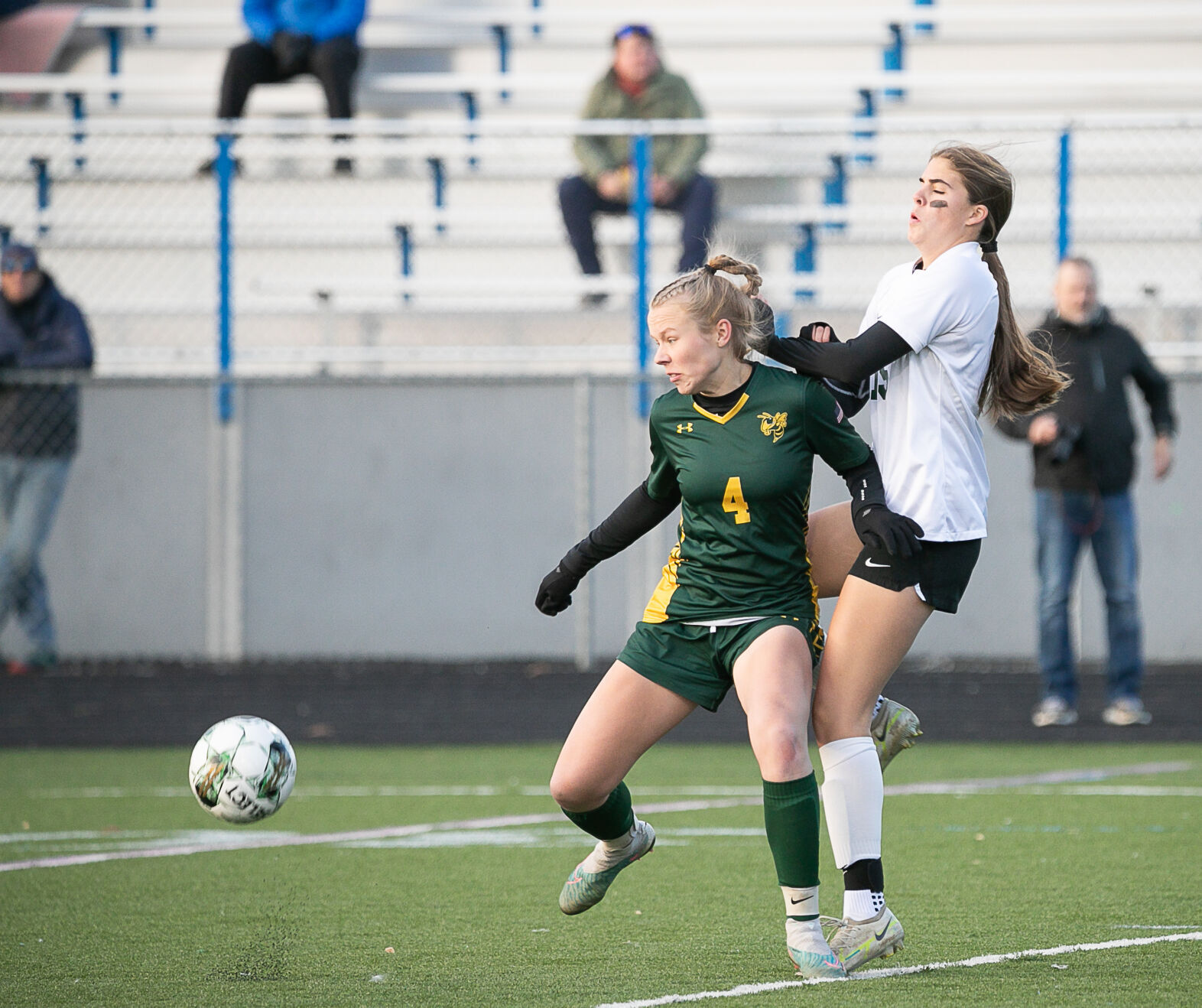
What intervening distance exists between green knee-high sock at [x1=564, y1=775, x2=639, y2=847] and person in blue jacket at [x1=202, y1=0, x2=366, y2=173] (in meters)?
10.0

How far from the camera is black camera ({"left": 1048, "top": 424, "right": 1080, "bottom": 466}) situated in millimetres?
9219

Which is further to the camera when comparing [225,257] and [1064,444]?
[225,257]

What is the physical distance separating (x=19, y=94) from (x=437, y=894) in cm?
1183

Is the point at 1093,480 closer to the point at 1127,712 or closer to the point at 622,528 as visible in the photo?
the point at 1127,712

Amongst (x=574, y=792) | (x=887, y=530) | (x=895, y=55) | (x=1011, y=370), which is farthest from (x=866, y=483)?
(x=895, y=55)

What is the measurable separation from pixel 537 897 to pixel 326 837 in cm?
151

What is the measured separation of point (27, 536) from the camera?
1096 cm

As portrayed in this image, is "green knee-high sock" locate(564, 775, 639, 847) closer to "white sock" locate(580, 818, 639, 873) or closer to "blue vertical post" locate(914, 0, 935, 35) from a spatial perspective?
"white sock" locate(580, 818, 639, 873)

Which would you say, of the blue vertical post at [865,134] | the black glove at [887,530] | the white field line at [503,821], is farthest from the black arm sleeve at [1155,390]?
the black glove at [887,530]

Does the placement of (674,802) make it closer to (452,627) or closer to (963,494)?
(963,494)

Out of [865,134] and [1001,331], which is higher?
[865,134]

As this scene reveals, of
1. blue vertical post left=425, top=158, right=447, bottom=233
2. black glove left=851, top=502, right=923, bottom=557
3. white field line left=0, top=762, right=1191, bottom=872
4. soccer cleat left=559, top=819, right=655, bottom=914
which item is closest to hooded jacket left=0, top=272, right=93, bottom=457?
blue vertical post left=425, top=158, right=447, bottom=233

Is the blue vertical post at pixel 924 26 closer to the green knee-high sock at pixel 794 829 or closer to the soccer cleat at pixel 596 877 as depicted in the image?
the soccer cleat at pixel 596 877

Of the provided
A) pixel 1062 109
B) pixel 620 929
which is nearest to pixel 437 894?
pixel 620 929
